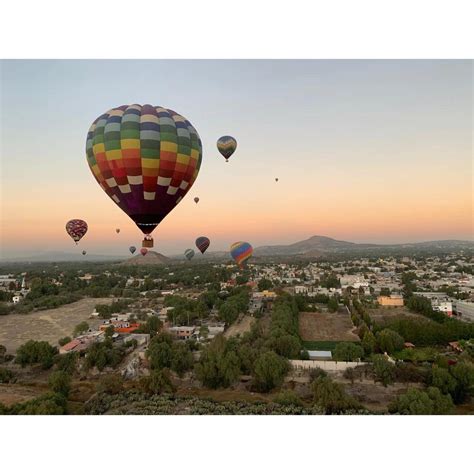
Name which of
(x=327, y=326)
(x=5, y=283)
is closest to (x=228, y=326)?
(x=327, y=326)

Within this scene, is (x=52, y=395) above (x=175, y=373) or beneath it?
above

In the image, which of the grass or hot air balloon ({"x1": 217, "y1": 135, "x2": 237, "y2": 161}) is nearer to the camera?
hot air balloon ({"x1": 217, "y1": 135, "x2": 237, "y2": 161})

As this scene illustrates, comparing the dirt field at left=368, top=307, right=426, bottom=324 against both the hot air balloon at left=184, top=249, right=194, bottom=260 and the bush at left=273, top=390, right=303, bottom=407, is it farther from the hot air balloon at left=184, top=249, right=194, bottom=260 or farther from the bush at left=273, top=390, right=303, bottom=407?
the hot air balloon at left=184, top=249, right=194, bottom=260

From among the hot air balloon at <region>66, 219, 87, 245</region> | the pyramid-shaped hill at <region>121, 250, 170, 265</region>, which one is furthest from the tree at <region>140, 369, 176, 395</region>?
the pyramid-shaped hill at <region>121, 250, 170, 265</region>

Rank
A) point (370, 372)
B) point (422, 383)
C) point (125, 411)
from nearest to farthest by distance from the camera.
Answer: point (125, 411) → point (422, 383) → point (370, 372)

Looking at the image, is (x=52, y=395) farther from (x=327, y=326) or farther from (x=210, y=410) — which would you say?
(x=327, y=326)

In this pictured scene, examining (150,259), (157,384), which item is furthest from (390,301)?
(150,259)

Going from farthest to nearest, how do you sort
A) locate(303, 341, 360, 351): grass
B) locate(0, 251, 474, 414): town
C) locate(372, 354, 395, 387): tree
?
1. locate(303, 341, 360, 351): grass
2. locate(372, 354, 395, 387): tree
3. locate(0, 251, 474, 414): town
